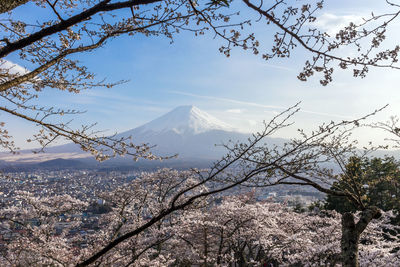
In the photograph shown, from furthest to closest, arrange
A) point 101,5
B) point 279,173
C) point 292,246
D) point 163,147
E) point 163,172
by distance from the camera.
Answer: point 163,147 → point 163,172 → point 292,246 → point 279,173 → point 101,5

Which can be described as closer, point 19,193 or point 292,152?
point 292,152

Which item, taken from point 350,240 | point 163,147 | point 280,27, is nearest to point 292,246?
point 350,240

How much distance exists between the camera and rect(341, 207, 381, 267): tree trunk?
7.73 feet

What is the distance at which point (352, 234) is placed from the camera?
7.99 ft

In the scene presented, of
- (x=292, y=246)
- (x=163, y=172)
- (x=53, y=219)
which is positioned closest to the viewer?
(x=292, y=246)

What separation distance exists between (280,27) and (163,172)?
15083 mm

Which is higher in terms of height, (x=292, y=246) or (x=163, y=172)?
(x=163, y=172)

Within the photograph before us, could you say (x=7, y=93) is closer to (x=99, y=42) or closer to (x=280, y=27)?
(x=99, y=42)

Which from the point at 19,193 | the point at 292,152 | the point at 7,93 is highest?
the point at 7,93

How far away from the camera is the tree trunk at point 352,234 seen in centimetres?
236

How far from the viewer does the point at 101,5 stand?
199 cm

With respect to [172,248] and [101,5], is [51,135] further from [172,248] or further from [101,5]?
[172,248]

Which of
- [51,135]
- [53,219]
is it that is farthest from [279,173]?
[53,219]

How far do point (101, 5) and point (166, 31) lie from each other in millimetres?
1084
